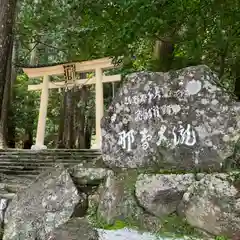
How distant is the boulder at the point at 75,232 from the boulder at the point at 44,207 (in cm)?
32

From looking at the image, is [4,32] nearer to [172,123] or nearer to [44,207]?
[44,207]

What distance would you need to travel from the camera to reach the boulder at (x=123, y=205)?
401cm

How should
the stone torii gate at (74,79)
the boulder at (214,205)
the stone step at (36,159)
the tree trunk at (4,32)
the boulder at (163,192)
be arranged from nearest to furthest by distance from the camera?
the boulder at (214,205)
the boulder at (163,192)
the tree trunk at (4,32)
the stone step at (36,159)
the stone torii gate at (74,79)

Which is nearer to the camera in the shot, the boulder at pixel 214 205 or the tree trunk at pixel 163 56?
the boulder at pixel 214 205

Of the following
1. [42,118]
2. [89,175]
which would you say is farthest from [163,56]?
[42,118]

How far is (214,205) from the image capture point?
3.67m

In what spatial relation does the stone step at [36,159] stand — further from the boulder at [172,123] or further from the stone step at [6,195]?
the boulder at [172,123]

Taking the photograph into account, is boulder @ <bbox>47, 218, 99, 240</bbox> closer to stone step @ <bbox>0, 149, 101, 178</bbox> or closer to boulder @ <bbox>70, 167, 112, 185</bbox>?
boulder @ <bbox>70, 167, 112, 185</bbox>

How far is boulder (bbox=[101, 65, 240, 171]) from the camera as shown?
3996mm

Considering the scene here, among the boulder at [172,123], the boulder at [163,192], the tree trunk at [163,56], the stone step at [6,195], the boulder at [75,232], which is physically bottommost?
the boulder at [75,232]

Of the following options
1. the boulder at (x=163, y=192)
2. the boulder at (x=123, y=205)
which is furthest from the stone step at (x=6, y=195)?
the boulder at (x=163, y=192)

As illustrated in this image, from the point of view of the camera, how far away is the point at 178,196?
3914mm

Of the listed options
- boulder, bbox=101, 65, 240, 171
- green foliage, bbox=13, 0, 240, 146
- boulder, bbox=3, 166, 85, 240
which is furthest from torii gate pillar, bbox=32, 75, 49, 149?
boulder, bbox=101, 65, 240, 171

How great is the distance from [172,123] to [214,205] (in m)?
1.07
